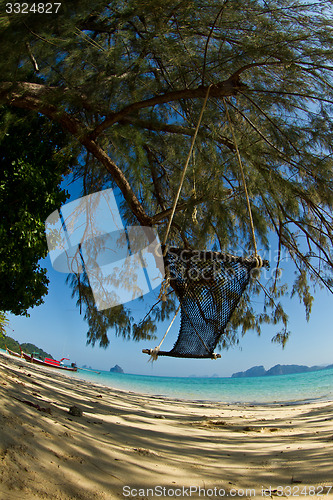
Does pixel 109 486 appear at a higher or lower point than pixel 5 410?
lower

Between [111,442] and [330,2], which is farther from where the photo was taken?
[330,2]

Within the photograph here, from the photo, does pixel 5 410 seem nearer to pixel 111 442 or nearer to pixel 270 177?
pixel 111 442

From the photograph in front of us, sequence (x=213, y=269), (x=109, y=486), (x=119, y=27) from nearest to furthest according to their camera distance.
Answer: (x=109, y=486) < (x=213, y=269) < (x=119, y=27)

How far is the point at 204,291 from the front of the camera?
2.20m

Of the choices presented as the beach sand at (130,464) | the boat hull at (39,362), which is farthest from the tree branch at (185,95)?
the boat hull at (39,362)

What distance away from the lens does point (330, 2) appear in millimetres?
2252

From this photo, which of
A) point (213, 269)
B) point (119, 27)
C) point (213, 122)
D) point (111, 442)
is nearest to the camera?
point (111, 442)

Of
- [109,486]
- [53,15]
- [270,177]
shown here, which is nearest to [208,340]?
[109,486]

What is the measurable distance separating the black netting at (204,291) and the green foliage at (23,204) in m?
1.30

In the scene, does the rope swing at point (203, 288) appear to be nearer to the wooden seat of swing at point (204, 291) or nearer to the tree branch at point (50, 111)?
the wooden seat of swing at point (204, 291)

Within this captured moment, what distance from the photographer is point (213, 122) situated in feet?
10.1

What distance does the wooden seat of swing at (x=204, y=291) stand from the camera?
1.98 m

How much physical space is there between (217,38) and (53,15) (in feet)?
4.03

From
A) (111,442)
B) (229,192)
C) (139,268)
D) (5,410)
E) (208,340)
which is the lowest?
(111,442)
